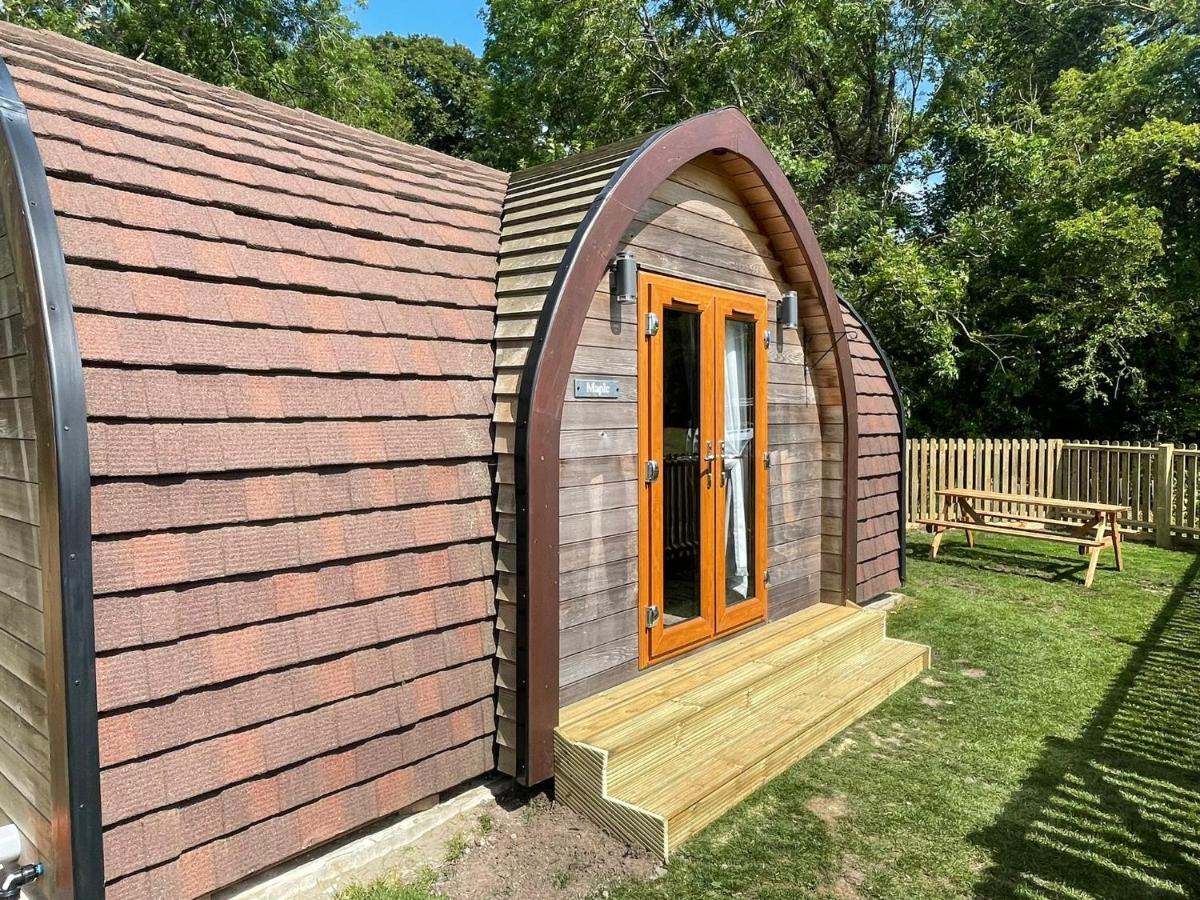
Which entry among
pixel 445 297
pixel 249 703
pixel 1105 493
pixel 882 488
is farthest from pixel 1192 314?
pixel 249 703

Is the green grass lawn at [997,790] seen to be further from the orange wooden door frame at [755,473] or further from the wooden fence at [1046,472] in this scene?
the wooden fence at [1046,472]

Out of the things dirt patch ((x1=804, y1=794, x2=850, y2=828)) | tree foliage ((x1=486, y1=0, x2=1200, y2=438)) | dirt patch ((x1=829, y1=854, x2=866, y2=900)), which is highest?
tree foliage ((x1=486, y1=0, x2=1200, y2=438))

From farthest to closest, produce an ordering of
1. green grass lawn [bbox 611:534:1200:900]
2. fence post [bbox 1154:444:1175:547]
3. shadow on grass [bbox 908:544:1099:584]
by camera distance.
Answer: fence post [bbox 1154:444:1175:547]
shadow on grass [bbox 908:544:1099:584]
green grass lawn [bbox 611:534:1200:900]

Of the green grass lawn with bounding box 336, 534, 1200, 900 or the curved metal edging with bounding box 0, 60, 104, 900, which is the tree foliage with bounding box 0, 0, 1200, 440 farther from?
the curved metal edging with bounding box 0, 60, 104, 900

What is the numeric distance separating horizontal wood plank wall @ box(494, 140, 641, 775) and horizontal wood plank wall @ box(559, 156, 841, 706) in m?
0.31

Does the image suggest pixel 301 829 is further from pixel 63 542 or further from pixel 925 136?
pixel 925 136

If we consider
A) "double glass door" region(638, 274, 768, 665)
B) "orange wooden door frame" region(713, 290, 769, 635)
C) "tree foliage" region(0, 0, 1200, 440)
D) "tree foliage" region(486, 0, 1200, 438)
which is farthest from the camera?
"tree foliage" region(486, 0, 1200, 438)

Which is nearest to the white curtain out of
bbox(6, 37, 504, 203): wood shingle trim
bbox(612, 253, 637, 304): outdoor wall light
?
bbox(612, 253, 637, 304): outdoor wall light

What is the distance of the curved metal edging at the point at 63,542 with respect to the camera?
80.2 inches

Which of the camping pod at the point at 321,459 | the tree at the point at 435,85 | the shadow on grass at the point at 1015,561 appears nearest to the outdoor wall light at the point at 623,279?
the camping pod at the point at 321,459

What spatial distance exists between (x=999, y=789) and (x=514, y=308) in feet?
10.4

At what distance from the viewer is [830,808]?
3342 mm

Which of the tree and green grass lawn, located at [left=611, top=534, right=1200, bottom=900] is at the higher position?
the tree

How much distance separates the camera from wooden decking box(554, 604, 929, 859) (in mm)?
3055
